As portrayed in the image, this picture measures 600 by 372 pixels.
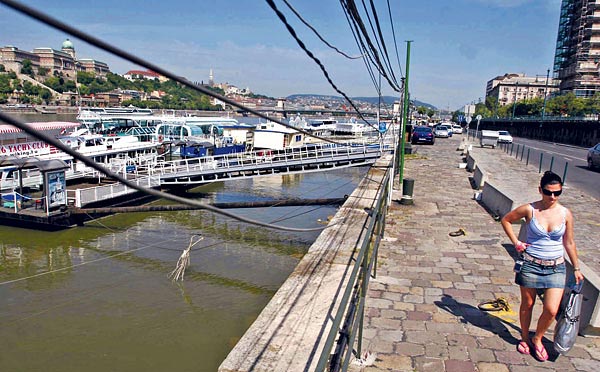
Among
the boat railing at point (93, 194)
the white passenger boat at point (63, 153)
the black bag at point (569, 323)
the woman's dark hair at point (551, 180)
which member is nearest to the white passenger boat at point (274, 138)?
the white passenger boat at point (63, 153)

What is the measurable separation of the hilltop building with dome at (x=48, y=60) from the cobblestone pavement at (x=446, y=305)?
128 meters

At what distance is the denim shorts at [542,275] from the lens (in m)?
4.00

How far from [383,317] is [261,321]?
4.60 feet

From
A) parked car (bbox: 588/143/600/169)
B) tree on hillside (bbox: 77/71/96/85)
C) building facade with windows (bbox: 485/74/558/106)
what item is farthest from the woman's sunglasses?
tree on hillside (bbox: 77/71/96/85)

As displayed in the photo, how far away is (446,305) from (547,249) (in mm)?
1646

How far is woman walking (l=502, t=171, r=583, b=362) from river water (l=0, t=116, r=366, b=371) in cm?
608

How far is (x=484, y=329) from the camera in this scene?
4.70 m

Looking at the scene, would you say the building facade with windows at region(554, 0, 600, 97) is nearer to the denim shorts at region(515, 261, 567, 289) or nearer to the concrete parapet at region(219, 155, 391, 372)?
the concrete parapet at region(219, 155, 391, 372)

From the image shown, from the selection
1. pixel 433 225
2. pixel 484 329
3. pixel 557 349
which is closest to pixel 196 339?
pixel 433 225

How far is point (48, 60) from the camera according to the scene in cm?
13388

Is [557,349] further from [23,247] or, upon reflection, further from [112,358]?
[23,247]

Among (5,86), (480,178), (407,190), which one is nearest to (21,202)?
(407,190)

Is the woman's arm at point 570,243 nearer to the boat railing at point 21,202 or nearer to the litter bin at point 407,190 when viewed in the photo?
the litter bin at point 407,190

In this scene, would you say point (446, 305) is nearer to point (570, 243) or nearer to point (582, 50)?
point (570, 243)
